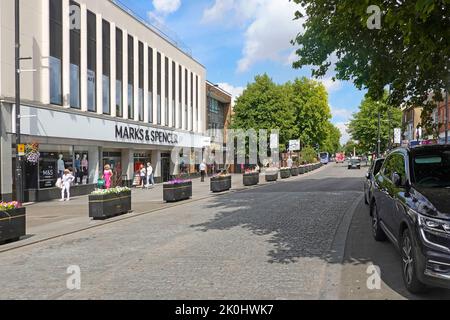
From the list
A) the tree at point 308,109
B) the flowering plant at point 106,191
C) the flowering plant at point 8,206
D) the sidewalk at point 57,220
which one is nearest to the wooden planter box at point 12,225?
the flowering plant at point 8,206

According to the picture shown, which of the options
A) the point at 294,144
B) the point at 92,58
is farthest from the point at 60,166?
the point at 294,144

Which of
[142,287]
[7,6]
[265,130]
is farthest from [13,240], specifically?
[265,130]

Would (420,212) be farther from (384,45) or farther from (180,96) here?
(180,96)

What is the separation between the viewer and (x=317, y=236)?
986 centimetres

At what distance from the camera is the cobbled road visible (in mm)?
5961

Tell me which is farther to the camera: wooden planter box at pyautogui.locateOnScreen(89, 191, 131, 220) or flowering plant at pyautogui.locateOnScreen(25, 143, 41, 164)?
flowering plant at pyautogui.locateOnScreen(25, 143, 41, 164)

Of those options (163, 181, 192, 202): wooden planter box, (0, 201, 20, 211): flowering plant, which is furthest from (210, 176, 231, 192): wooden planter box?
(0, 201, 20, 211): flowering plant

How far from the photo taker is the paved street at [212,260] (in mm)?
5914

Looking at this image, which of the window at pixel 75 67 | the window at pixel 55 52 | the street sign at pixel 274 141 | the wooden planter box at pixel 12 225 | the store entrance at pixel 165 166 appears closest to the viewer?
the wooden planter box at pixel 12 225

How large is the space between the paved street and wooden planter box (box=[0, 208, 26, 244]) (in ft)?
2.98

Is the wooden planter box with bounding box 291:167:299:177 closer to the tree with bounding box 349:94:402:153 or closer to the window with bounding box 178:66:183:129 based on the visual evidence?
the window with bounding box 178:66:183:129

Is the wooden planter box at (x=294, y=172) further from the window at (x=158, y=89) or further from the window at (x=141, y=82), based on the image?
the window at (x=141, y=82)

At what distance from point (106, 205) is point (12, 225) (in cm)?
383

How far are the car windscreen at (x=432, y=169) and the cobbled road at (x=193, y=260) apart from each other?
1.80m
